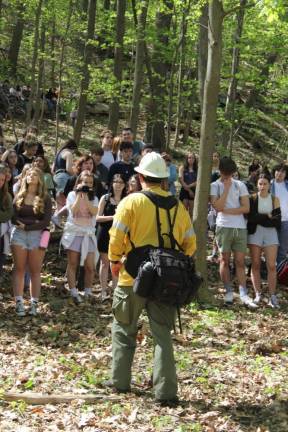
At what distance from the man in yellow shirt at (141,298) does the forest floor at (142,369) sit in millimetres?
287

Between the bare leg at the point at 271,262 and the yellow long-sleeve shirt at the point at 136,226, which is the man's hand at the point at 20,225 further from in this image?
the bare leg at the point at 271,262

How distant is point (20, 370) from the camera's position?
629 cm

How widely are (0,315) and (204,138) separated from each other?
3.94m

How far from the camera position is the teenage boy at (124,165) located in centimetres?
980

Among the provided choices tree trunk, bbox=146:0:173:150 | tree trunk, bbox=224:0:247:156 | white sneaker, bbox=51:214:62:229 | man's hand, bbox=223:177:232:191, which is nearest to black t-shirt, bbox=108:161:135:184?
man's hand, bbox=223:177:232:191

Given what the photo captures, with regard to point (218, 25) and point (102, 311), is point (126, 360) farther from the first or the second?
point (218, 25)

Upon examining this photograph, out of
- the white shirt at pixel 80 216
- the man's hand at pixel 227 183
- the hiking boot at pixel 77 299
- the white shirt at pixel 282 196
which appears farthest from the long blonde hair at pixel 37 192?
the white shirt at pixel 282 196

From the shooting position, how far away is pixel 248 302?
9.27 metres

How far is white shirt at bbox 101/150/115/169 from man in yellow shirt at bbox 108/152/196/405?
18.1 ft

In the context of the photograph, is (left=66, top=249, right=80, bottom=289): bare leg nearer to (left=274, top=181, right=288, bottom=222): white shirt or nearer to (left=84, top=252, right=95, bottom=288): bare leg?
(left=84, top=252, right=95, bottom=288): bare leg

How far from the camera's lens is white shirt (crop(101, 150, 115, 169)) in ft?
36.0

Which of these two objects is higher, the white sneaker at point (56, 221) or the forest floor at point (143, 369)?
the white sneaker at point (56, 221)

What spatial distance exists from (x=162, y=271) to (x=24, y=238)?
368cm

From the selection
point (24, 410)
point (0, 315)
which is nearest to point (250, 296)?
point (0, 315)
